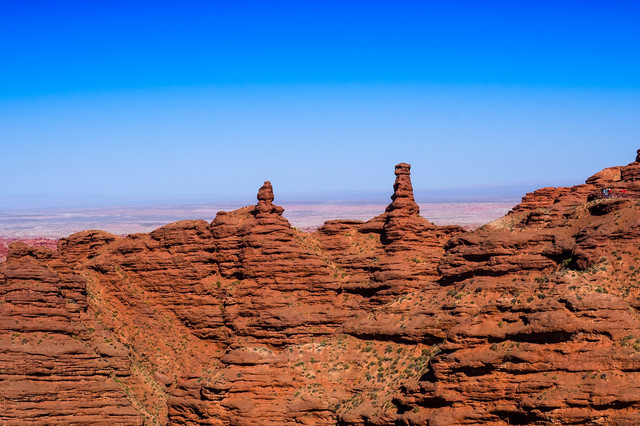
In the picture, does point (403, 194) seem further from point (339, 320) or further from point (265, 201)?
point (339, 320)

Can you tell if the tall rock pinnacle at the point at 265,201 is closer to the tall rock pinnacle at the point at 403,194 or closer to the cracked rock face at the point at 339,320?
the cracked rock face at the point at 339,320

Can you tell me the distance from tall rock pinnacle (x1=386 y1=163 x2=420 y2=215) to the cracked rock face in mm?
161

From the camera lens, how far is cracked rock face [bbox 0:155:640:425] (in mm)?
50625

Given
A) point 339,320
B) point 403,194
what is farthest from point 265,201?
point 339,320

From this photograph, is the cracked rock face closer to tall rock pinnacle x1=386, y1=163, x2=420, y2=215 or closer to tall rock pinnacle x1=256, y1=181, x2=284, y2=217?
tall rock pinnacle x1=386, y1=163, x2=420, y2=215

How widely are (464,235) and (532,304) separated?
71.3ft

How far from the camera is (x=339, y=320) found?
85.0 m

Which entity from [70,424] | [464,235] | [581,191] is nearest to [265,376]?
[70,424]

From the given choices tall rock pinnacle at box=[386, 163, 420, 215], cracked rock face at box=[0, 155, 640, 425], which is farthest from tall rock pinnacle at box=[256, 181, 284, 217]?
tall rock pinnacle at box=[386, 163, 420, 215]

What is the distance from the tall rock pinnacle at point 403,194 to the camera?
307 ft

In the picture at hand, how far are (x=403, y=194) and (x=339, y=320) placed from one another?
54.1ft

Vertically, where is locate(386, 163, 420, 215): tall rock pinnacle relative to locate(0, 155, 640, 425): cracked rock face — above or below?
above

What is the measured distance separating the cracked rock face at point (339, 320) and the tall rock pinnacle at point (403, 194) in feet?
0.53

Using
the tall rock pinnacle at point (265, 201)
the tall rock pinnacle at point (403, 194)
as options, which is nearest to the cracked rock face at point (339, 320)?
the tall rock pinnacle at point (403, 194)
